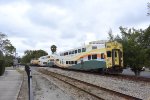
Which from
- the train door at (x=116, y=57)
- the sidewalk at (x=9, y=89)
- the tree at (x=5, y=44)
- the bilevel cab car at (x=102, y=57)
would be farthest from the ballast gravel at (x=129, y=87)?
the tree at (x=5, y=44)

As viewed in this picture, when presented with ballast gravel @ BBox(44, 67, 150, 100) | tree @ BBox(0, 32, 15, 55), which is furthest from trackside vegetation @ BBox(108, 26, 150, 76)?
tree @ BBox(0, 32, 15, 55)

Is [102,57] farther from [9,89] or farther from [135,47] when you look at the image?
[9,89]

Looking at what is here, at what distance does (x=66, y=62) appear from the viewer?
2399 inches

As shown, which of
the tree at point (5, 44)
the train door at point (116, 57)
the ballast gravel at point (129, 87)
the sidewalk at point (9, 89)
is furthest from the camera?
the tree at point (5, 44)

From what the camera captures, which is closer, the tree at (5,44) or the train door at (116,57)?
the train door at (116,57)

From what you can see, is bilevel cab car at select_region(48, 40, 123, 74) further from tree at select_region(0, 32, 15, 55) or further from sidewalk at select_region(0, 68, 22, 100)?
tree at select_region(0, 32, 15, 55)

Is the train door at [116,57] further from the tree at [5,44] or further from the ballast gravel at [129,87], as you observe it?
the tree at [5,44]

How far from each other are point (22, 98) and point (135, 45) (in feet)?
83.3

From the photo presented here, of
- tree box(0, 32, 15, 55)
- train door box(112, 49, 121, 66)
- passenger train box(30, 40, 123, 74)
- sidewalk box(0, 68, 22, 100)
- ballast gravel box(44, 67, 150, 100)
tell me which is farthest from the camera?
tree box(0, 32, 15, 55)

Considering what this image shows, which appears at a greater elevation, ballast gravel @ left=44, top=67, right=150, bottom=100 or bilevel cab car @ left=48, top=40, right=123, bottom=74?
bilevel cab car @ left=48, top=40, right=123, bottom=74

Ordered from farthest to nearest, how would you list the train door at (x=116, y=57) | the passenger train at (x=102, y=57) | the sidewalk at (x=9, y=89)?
1. the passenger train at (x=102, y=57)
2. the train door at (x=116, y=57)
3. the sidewalk at (x=9, y=89)

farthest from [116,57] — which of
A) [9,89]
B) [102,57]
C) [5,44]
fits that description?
[5,44]

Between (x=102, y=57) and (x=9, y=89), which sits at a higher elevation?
(x=102, y=57)

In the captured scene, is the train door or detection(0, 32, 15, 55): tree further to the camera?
detection(0, 32, 15, 55): tree
